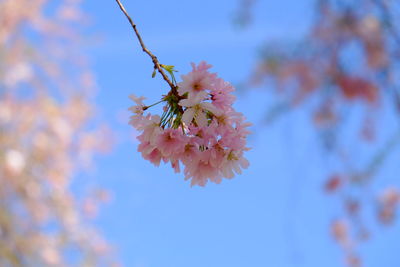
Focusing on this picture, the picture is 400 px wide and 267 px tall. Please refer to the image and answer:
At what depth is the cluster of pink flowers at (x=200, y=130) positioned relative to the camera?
71 centimetres

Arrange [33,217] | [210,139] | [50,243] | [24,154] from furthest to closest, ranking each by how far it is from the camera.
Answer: [33,217], [24,154], [50,243], [210,139]

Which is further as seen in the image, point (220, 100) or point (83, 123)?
point (83, 123)

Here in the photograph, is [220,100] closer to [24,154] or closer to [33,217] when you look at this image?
[24,154]

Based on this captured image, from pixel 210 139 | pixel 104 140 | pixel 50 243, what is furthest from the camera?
pixel 104 140

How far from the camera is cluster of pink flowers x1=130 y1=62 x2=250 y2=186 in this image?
2.34ft

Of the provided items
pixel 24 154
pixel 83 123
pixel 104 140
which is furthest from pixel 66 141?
pixel 24 154

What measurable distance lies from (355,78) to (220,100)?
Result: 327cm

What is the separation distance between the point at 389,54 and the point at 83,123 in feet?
8.16

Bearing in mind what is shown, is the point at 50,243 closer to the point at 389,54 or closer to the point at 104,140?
the point at 104,140

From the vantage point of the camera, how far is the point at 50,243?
2.55 meters

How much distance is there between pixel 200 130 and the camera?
733 mm

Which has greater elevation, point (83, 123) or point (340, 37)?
point (340, 37)

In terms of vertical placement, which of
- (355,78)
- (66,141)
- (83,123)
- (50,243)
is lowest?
(50,243)

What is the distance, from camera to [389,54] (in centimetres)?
305
